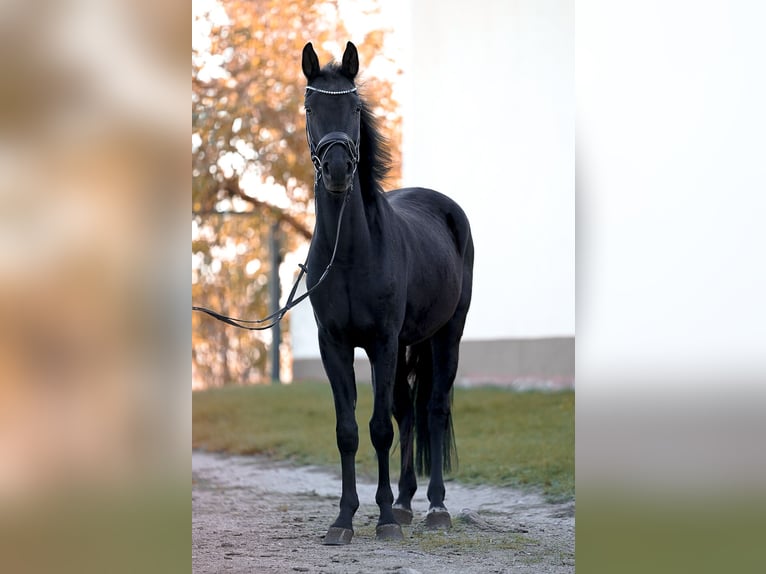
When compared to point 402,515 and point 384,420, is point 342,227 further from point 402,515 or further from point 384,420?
point 402,515

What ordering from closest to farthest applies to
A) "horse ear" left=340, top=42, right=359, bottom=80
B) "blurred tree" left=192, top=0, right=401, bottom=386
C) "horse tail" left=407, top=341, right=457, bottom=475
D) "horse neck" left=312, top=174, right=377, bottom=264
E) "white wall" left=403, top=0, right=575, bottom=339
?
1. "horse ear" left=340, top=42, right=359, bottom=80
2. "horse neck" left=312, top=174, right=377, bottom=264
3. "horse tail" left=407, top=341, right=457, bottom=475
4. "white wall" left=403, top=0, right=575, bottom=339
5. "blurred tree" left=192, top=0, right=401, bottom=386

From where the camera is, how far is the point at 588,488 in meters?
3.05

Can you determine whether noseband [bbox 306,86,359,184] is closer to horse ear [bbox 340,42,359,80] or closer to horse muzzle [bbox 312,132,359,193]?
horse muzzle [bbox 312,132,359,193]

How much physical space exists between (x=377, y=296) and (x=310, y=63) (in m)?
1.10

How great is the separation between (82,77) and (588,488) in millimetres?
1791

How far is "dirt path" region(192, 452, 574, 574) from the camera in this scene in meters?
4.49

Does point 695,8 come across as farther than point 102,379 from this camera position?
Yes

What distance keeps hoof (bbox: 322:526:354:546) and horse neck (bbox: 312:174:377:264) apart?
48.9 inches

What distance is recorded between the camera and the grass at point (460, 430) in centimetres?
→ 738

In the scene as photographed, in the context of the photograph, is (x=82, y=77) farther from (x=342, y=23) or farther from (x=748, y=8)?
(x=342, y=23)

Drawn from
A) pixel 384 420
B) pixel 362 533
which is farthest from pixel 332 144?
pixel 362 533

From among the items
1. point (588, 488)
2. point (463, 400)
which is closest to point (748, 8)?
point (588, 488)

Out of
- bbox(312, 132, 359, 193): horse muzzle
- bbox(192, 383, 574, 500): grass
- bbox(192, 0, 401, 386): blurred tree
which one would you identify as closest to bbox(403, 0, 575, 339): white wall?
bbox(192, 383, 574, 500): grass

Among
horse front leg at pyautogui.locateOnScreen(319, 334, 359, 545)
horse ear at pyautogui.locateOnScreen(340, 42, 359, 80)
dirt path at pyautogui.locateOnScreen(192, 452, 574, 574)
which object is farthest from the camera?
horse front leg at pyautogui.locateOnScreen(319, 334, 359, 545)
